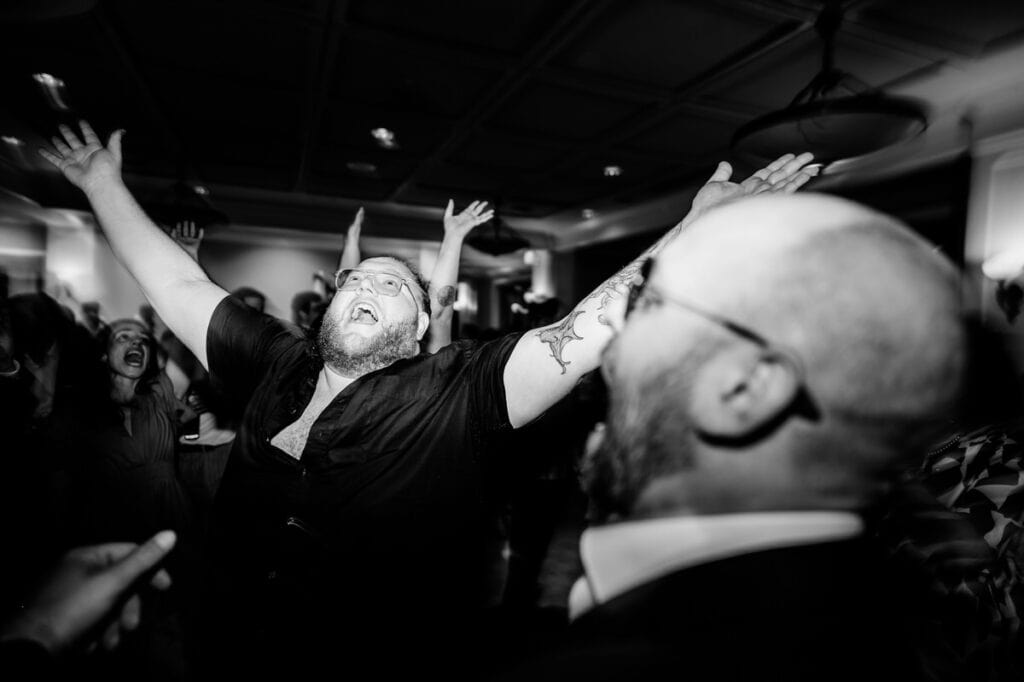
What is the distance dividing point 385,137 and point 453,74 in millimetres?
1560

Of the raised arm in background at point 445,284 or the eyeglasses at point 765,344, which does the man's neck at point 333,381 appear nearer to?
the raised arm in background at point 445,284

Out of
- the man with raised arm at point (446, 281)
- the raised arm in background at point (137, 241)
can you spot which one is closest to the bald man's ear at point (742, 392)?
the raised arm in background at point (137, 241)

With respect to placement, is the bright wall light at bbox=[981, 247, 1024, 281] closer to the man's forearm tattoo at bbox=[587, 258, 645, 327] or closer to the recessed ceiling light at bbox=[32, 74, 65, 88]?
the man's forearm tattoo at bbox=[587, 258, 645, 327]

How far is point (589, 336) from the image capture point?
1357mm

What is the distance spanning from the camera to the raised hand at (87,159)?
5.19 ft

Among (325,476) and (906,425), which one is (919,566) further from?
(325,476)

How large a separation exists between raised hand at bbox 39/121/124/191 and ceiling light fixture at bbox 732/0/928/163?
2634mm

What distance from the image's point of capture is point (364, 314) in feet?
6.05

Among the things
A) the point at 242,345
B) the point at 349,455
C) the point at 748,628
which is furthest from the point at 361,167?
the point at 748,628

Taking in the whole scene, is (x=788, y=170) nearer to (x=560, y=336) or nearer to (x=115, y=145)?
(x=560, y=336)

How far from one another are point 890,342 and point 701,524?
0.94ft

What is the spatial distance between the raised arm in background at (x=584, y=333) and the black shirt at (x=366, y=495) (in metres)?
0.07

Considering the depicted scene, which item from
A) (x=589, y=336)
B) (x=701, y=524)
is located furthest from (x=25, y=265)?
(x=701, y=524)

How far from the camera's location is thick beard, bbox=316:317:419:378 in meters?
1.71
